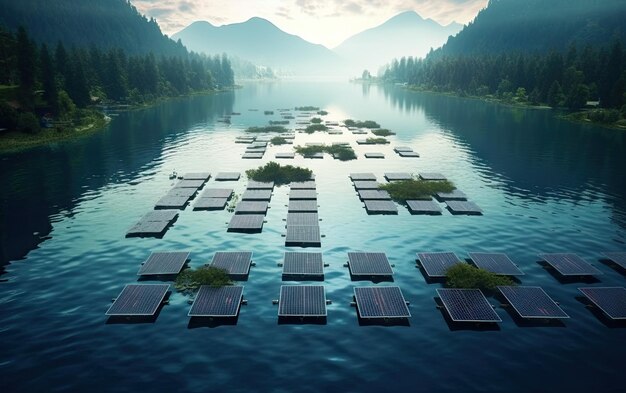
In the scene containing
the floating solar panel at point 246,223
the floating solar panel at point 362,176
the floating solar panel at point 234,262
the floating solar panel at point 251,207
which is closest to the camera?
the floating solar panel at point 234,262

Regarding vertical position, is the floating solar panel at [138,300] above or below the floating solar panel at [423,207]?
below

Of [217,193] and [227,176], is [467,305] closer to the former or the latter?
[217,193]

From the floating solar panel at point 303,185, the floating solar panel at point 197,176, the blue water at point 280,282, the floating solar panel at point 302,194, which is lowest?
the blue water at point 280,282

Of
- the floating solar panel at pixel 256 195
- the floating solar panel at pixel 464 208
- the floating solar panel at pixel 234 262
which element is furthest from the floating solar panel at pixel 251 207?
the floating solar panel at pixel 464 208

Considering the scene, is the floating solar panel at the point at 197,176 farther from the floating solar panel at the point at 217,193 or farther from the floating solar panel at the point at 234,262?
the floating solar panel at the point at 234,262

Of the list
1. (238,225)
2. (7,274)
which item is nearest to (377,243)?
(238,225)

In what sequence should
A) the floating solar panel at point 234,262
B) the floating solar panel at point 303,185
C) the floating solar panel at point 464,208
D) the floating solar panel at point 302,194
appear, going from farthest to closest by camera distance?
the floating solar panel at point 303,185 → the floating solar panel at point 302,194 → the floating solar panel at point 464,208 → the floating solar panel at point 234,262

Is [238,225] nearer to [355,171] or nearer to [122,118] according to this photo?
[355,171]
